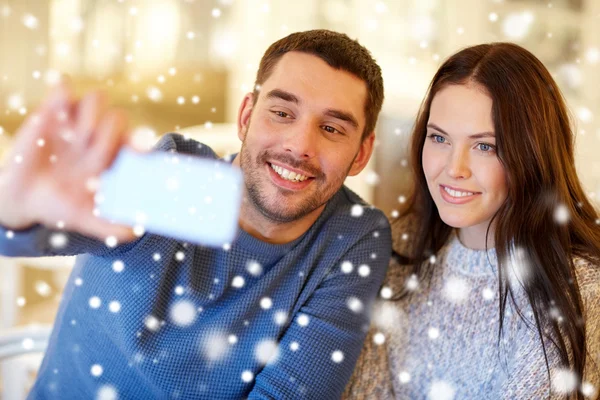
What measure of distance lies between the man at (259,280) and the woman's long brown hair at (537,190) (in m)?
0.21

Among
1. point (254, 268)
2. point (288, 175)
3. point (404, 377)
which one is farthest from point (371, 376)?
point (288, 175)

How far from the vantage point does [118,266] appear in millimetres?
1000

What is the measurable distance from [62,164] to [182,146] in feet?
0.91

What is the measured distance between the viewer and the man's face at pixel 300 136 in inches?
40.8

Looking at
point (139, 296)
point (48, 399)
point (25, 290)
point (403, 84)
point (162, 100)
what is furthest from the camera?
point (25, 290)

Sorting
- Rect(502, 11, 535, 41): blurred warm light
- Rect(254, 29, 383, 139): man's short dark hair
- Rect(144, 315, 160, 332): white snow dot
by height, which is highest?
Rect(502, 11, 535, 41): blurred warm light

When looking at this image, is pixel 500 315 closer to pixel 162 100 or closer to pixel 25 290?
pixel 162 100

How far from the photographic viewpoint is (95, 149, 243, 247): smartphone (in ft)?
3.30

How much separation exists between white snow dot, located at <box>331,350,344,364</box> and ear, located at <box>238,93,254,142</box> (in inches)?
16.2

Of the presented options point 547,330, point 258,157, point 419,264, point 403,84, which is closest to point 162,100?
point 403,84

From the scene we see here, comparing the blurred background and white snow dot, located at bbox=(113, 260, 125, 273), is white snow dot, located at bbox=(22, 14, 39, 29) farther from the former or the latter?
white snow dot, located at bbox=(113, 260, 125, 273)

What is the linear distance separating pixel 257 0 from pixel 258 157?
3.01 feet

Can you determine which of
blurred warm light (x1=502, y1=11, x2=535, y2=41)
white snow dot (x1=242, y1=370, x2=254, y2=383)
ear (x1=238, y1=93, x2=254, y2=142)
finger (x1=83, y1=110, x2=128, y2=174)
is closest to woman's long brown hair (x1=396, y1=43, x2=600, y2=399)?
ear (x1=238, y1=93, x2=254, y2=142)

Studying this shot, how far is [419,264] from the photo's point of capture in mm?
1208
